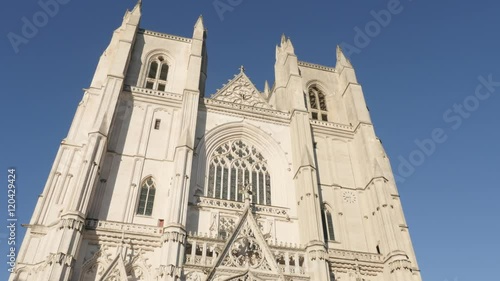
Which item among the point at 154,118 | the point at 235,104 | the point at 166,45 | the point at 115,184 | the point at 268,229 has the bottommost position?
the point at 268,229

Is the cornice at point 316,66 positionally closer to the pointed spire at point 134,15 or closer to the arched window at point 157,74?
the arched window at point 157,74

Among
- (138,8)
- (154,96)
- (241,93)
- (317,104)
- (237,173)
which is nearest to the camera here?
(237,173)

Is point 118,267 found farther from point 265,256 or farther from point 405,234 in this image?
point 405,234

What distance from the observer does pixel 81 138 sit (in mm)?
21922

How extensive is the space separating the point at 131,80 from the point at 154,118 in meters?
4.12

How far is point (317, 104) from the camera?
30047mm

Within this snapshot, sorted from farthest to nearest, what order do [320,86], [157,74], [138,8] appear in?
[320,86], [138,8], [157,74]

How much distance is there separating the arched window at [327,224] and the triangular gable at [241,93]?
879 cm

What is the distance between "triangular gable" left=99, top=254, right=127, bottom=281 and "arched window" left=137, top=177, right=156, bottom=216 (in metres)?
3.22

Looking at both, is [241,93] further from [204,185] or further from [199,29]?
[204,185]

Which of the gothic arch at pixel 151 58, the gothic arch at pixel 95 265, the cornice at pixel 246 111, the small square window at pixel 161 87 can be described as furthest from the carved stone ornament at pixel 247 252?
the small square window at pixel 161 87

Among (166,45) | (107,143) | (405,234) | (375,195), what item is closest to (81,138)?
(107,143)

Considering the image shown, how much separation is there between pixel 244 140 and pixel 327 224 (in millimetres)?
7100

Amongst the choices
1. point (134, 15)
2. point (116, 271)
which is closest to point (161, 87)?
point (134, 15)
